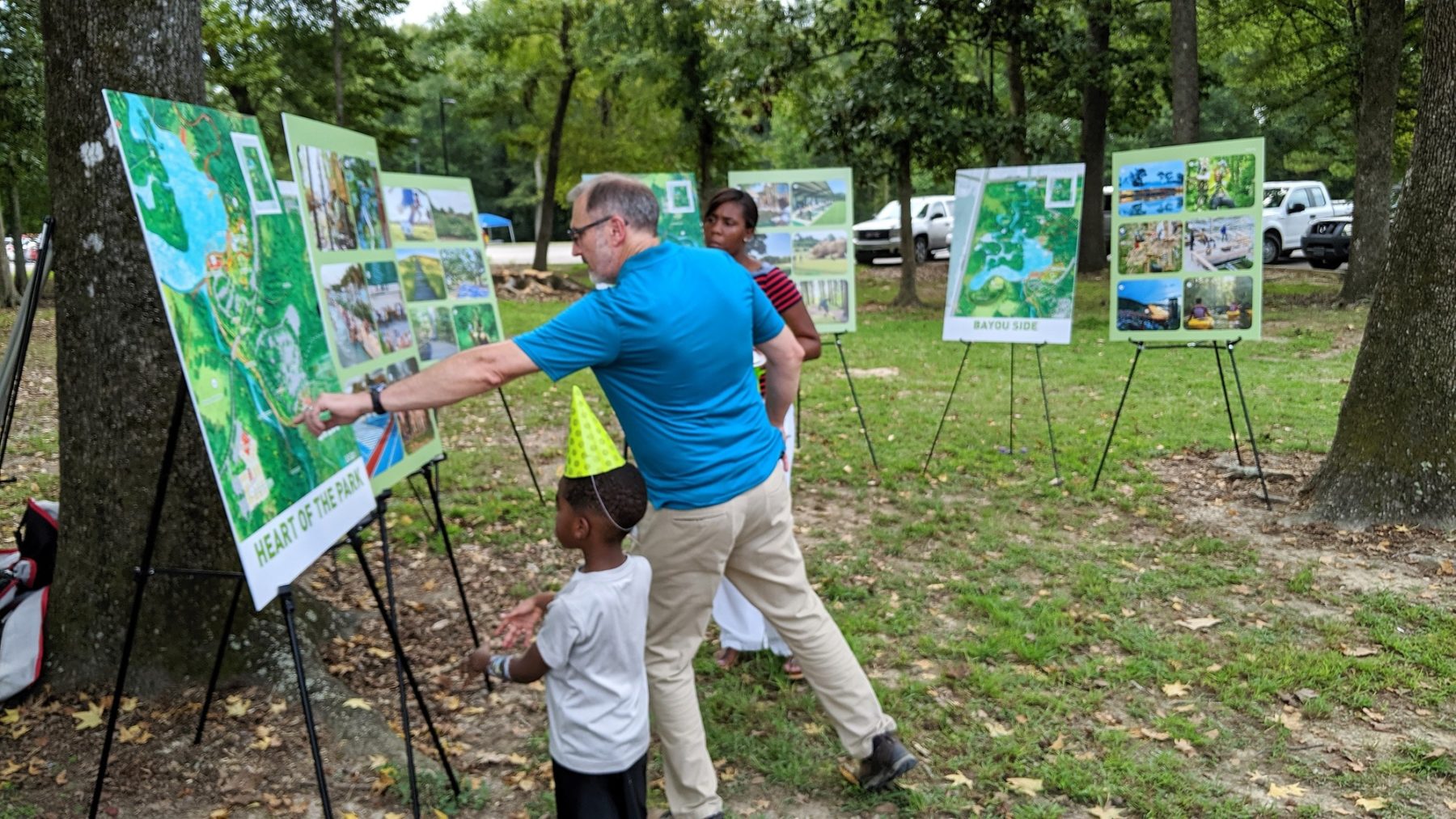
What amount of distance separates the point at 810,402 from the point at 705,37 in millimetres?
11340

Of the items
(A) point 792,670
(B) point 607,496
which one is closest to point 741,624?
(A) point 792,670

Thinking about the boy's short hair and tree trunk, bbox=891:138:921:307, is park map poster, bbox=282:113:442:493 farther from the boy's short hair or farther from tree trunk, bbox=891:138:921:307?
tree trunk, bbox=891:138:921:307

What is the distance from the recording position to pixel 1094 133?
1773 centimetres

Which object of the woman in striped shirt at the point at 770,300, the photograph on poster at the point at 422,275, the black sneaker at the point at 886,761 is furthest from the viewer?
the photograph on poster at the point at 422,275

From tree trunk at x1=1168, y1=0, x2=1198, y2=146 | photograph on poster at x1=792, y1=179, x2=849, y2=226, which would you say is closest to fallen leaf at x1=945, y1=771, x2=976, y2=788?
photograph on poster at x1=792, y1=179, x2=849, y2=226

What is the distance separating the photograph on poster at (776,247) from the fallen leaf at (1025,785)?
4865mm

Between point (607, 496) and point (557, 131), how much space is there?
21.8 metres

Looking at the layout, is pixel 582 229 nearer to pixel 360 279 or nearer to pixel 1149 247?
pixel 360 279

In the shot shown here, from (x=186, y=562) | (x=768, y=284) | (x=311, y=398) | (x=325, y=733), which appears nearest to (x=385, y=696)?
(x=325, y=733)

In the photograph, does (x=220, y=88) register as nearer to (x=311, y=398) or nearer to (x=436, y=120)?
(x=311, y=398)

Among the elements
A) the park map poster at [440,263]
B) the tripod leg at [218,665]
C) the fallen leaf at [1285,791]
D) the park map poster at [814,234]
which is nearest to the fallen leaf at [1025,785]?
the fallen leaf at [1285,791]

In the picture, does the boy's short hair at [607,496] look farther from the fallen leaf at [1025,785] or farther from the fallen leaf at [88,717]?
the fallen leaf at [88,717]

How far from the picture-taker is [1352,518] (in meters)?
5.62

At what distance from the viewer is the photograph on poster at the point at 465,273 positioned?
5875 mm
